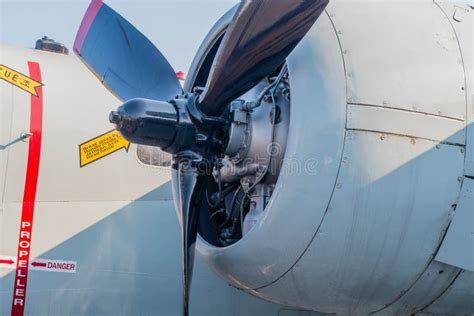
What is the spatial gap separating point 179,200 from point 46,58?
78.6 inches

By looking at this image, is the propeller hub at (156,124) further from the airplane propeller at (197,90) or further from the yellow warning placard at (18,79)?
the yellow warning placard at (18,79)

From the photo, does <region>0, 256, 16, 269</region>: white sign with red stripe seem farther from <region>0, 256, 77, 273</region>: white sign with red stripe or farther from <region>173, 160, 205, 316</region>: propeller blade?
<region>173, 160, 205, 316</region>: propeller blade

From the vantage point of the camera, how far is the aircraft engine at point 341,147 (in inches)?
138

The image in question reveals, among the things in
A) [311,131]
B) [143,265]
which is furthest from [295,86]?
[143,265]

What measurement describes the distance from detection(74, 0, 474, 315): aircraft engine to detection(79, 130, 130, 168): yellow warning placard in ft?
4.07

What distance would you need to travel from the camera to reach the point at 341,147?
3.49 meters

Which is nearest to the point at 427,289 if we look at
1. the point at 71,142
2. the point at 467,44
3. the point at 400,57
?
the point at 400,57

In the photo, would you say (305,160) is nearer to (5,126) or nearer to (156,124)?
(156,124)

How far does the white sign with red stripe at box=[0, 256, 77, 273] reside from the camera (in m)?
4.64


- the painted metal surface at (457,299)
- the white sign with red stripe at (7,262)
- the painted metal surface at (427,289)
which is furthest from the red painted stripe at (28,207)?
the painted metal surface at (457,299)

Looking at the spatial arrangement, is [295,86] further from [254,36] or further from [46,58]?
[46,58]

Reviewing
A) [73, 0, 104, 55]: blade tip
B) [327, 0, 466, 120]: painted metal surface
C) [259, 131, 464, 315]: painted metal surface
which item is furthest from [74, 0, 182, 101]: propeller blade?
[259, 131, 464, 315]: painted metal surface

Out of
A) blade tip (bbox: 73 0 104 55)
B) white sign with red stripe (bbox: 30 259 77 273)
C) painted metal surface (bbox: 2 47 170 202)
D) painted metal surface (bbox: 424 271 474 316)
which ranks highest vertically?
blade tip (bbox: 73 0 104 55)

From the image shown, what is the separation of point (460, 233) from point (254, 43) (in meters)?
1.68
